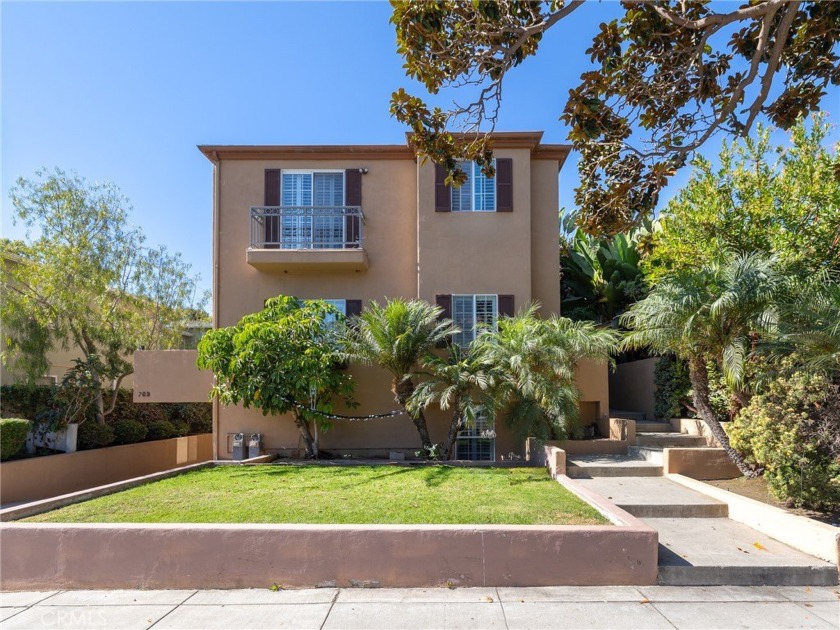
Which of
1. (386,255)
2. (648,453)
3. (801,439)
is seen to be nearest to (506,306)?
(386,255)

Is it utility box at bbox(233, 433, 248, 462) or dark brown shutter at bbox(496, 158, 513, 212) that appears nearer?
utility box at bbox(233, 433, 248, 462)

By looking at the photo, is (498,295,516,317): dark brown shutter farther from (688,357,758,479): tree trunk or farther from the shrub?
the shrub

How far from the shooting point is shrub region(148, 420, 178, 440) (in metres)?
16.8

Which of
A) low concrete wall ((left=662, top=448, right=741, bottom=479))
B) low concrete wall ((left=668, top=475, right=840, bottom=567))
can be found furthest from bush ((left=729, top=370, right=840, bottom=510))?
low concrete wall ((left=662, top=448, right=741, bottom=479))

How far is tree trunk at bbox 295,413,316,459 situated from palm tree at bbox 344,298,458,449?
6.11 feet

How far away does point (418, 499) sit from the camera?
7.68m

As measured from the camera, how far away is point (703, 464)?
9.86 metres

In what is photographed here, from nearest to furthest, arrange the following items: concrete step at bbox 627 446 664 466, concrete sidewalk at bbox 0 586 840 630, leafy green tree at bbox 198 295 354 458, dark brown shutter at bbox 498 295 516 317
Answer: concrete sidewalk at bbox 0 586 840 630 → concrete step at bbox 627 446 664 466 → leafy green tree at bbox 198 295 354 458 → dark brown shutter at bbox 498 295 516 317

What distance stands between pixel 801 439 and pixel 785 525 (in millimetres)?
1061

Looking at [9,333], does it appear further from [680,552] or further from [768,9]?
[768,9]

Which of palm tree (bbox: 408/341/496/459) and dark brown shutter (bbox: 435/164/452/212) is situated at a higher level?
dark brown shutter (bbox: 435/164/452/212)

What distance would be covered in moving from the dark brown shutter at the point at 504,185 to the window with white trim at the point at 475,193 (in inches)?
6.7

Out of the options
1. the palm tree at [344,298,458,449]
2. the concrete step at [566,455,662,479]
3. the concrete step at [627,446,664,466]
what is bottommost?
the concrete step at [566,455,662,479]

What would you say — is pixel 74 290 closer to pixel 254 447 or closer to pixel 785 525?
pixel 254 447
